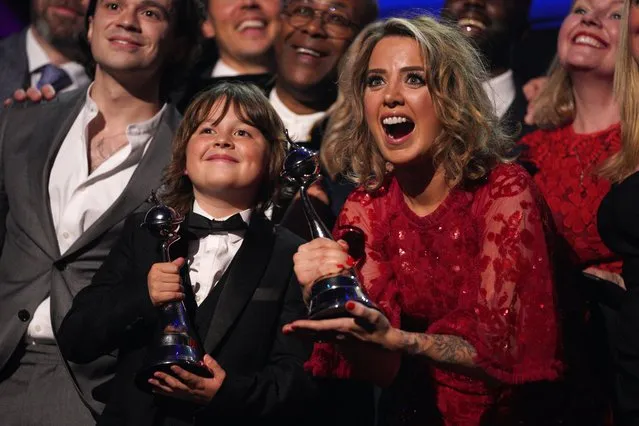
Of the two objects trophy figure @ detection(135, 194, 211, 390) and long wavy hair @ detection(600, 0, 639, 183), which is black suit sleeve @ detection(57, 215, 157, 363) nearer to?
trophy figure @ detection(135, 194, 211, 390)

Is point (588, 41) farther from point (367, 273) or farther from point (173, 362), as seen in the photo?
point (173, 362)

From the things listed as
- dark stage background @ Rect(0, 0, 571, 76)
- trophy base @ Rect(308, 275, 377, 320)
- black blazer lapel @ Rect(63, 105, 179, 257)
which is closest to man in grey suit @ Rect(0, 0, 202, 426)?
black blazer lapel @ Rect(63, 105, 179, 257)

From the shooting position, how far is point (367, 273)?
8.43 ft

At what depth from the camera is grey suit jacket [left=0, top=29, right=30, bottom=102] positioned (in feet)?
13.4

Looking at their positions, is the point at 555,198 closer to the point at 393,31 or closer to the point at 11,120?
the point at 393,31

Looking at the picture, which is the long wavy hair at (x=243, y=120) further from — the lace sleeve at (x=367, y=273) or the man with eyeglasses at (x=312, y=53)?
the man with eyeglasses at (x=312, y=53)

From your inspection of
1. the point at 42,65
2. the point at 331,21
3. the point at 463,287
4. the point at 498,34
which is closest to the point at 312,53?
the point at 331,21

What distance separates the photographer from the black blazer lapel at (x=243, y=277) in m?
2.57

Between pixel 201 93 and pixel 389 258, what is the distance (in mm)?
778

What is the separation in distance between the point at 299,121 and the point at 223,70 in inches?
18.0

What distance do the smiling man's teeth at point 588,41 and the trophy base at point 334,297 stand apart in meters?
1.49

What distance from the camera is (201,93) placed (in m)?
2.98

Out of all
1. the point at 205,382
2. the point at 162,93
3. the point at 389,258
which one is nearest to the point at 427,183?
the point at 389,258

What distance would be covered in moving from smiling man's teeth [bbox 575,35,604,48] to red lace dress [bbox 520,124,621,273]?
0.87 ft
